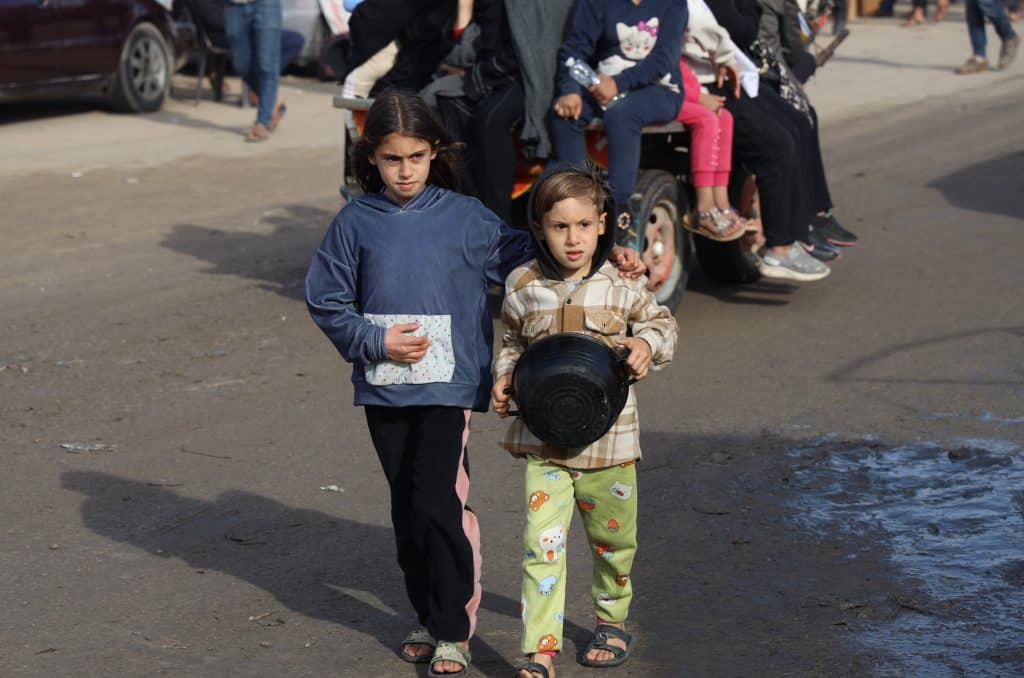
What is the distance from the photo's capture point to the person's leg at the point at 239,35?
14.8m

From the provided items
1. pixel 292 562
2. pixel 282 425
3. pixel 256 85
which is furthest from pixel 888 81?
pixel 292 562

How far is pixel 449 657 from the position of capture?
4.51 metres

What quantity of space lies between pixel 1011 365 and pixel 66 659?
15.4 ft

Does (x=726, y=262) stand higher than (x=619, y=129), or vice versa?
(x=619, y=129)

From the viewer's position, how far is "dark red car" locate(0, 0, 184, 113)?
14.7m

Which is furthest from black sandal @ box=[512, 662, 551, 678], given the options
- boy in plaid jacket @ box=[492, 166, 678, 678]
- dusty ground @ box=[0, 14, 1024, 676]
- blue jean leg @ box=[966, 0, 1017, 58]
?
blue jean leg @ box=[966, 0, 1017, 58]

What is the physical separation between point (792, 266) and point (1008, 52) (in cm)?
1300

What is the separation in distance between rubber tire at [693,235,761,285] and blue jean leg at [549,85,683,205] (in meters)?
1.34

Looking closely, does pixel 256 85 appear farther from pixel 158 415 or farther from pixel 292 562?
pixel 292 562

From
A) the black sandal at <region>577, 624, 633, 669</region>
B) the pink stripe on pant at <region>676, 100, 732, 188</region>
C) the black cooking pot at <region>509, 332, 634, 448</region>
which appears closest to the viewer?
the black cooking pot at <region>509, 332, 634, 448</region>

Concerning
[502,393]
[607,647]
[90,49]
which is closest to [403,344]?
[502,393]

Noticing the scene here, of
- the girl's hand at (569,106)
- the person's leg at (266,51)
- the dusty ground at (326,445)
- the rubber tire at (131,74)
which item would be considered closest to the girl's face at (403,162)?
the dusty ground at (326,445)

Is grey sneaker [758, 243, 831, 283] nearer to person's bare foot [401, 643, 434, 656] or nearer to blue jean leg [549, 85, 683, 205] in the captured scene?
blue jean leg [549, 85, 683, 205]

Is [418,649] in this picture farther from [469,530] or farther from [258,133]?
[258,133]
